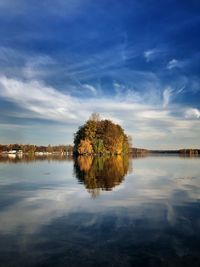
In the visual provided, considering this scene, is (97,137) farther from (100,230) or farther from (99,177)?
(100,230)

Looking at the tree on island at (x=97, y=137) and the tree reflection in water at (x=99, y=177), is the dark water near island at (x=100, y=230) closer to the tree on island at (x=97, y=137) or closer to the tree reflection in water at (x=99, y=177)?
the tree reflection in water at (x=99, y=177)

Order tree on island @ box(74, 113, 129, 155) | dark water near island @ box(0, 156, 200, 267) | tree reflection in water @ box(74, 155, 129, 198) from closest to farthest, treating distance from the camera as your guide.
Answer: dark water near island @ box(0, 156, 200, 267)
tree reflection in water @ box(74, 155, 129, 198)
tree on island @ box(74, 113, 129, 155)

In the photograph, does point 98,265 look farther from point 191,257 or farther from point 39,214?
point 39,214

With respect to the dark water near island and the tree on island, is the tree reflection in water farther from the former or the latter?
the tree on island

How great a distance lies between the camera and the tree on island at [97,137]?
381ft

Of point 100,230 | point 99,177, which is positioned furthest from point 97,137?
point 100,230

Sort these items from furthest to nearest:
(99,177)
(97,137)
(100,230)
Result: (97,137)
(99,177)
(100,230)

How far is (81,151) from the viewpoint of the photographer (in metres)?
115

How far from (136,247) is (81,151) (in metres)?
107

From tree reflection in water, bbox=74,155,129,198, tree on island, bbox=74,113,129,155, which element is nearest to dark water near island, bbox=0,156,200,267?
tree reflection in water, bbox=74,155,129,198

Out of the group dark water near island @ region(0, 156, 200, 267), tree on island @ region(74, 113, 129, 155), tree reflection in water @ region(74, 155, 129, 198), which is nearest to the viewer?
dark water near island @ region(0, 156, 200, 267)

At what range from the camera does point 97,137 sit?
121m

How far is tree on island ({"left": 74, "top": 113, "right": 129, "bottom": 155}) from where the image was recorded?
11619cm

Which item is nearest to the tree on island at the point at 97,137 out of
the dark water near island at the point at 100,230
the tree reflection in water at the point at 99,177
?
the tree reflection in water at the point at 99,177
